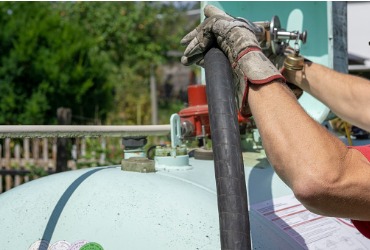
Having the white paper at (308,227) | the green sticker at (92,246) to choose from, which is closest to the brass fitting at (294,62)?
the white paper at (308,227)

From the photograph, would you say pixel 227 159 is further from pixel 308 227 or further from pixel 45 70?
pixel 45 70

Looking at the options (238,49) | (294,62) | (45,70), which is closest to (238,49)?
(238,49)

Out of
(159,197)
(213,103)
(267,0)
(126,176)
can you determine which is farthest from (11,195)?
(267,0)

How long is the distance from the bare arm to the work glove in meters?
0.04

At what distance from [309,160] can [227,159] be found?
17 cm

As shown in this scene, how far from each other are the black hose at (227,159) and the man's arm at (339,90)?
0.77 meters

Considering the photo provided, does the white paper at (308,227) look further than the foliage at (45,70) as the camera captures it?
No

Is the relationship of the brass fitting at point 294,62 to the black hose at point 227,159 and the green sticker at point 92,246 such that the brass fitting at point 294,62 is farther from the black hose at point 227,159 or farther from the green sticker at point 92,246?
the green sticker at point 92,246

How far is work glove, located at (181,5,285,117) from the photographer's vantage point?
1.25 metres

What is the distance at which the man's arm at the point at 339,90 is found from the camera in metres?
1.86

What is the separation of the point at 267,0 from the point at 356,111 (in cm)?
83

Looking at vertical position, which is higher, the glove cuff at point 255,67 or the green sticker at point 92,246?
the glove cuff at point 255,67

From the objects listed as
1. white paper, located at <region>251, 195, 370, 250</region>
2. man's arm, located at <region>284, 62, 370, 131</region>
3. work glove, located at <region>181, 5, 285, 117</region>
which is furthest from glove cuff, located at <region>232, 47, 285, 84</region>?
man's arm, located at <region>284, 62, 370, 131</region>

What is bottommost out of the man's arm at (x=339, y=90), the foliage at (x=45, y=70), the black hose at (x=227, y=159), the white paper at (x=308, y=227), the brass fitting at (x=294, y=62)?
the white paper at (x=308, y=227)
